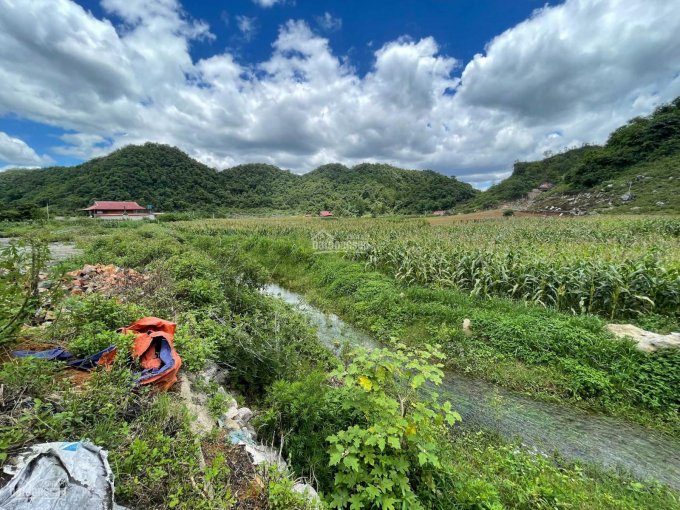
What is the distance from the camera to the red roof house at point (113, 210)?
5891 cm

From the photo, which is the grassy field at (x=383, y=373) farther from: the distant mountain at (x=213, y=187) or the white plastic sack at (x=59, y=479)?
the distant mountain at (x=213, y=187)

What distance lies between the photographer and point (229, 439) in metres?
3.11

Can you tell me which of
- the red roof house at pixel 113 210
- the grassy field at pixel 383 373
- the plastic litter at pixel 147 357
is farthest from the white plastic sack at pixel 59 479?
the red roof house at pixel 113 210

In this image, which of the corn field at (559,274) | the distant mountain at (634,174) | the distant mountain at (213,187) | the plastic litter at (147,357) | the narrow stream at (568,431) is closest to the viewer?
the plastic litter at (147,357)

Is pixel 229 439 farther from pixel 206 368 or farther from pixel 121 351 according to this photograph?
pixel 206 368

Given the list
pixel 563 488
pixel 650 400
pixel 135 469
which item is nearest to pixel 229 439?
pixel 135 469

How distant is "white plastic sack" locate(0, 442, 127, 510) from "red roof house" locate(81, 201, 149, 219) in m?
68.4

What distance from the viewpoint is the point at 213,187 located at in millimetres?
94000

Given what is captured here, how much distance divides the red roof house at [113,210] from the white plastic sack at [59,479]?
68380mm

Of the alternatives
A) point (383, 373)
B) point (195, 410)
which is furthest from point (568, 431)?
point (195, 410)

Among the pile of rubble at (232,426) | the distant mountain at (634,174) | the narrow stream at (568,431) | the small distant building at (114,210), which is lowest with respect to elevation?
the narrow stream at (568,431)

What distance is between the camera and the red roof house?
5891 centimetres

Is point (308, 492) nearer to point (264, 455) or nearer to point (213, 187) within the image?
point (264, 455)

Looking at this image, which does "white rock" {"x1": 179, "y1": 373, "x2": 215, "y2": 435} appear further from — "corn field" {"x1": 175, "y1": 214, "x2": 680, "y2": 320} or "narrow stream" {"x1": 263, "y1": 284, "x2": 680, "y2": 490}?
"corn field" {"x1": 175, "y1": 214, "x2": 680, "y2": 320}
